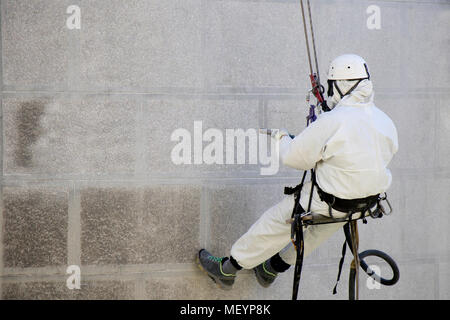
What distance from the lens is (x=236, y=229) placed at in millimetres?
3650

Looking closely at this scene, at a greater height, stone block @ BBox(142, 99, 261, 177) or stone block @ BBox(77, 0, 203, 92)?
stone block @ BBox(77, 0, 203, 92)

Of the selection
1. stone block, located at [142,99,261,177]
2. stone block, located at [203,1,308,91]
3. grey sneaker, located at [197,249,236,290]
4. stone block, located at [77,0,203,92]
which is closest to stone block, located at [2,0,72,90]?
stone block, located at [77,0,203,92]

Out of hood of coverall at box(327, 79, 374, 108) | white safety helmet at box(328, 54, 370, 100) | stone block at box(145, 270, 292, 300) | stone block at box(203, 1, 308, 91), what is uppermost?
stone block at box(203, 1, 308, 91)

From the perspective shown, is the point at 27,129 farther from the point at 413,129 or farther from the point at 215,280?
the point at 413,129

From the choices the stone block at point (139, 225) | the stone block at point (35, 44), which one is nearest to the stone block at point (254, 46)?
the stone block at point (139, 225)

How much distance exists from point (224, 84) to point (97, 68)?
98cm

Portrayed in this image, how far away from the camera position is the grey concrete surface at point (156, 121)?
3381mm

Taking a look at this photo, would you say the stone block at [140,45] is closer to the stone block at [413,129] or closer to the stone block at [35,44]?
the stone block at [35,44]

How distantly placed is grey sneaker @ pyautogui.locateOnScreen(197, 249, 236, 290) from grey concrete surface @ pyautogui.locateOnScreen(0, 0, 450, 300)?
143 millimetres

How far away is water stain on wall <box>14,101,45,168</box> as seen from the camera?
132 inches

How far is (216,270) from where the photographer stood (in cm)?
341

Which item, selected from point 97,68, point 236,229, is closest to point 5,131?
point 97,68

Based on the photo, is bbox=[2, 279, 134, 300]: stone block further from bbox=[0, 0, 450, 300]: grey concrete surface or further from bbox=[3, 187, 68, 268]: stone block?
bbox=[3, 187, 68, 268]: stone block

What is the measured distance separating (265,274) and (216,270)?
393 millimetres
